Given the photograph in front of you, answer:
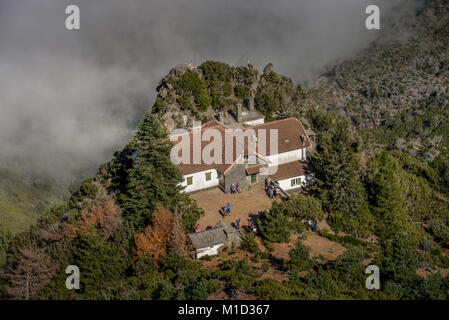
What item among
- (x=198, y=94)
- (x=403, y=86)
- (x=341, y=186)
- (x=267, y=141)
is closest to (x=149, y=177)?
(x=267, y=141)

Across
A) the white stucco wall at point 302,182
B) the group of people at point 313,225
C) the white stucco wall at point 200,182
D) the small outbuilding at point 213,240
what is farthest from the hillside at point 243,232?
the white stucco wall at point 200,182

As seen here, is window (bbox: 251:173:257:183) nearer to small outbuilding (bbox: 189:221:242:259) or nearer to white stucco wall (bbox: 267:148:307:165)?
white stucco wall (bbox: 267:148:307:165)

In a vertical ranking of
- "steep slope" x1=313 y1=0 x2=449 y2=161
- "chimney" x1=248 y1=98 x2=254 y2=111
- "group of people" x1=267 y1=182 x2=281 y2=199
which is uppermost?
"steep slope" x1=313 y1=0 x2=449 y2=161

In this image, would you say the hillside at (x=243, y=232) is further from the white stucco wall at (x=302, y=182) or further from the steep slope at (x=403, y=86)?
the steep slope at (x=403, y=86)

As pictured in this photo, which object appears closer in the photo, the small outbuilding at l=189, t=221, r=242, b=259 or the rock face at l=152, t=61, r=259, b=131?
the small outbuilding at l=189, t=221, r=242, b=259

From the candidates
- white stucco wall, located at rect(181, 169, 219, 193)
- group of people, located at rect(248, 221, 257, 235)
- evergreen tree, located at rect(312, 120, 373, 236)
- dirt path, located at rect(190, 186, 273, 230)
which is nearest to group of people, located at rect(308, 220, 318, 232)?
evergreen tree, located at rect(312, 120, 373, 236)

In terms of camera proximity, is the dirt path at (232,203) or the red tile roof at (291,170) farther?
the red tile roof at (291,170)
